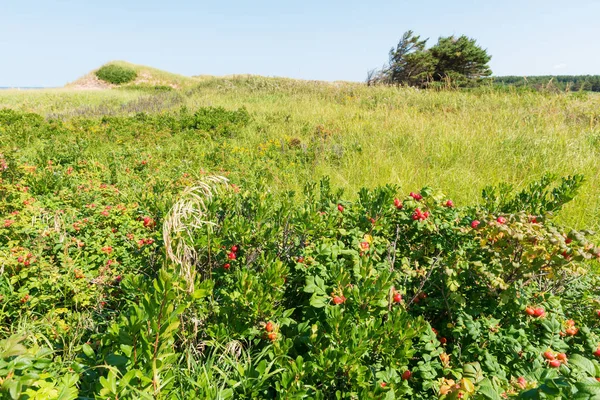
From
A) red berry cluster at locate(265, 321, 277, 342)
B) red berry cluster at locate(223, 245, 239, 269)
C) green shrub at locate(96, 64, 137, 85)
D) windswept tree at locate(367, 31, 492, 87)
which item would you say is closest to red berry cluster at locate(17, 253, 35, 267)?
red berry cluster at locate(223, 245, 239, 269)

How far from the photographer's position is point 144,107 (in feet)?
43.0

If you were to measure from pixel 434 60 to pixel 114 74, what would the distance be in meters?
32.0

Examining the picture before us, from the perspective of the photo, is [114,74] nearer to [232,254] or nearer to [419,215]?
[232,254]

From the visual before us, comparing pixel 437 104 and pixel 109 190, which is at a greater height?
pixel 437 104

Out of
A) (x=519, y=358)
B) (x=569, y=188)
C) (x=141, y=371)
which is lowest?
(x=519, y=358)

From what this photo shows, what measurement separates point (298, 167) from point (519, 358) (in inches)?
160

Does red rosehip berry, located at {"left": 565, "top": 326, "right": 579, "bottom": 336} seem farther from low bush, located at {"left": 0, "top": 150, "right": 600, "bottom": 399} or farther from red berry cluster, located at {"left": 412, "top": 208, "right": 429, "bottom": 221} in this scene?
red berry cluster, located at {"left": 412, "top": 208, "right": 429, "bottom": 221}

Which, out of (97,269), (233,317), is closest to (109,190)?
(97,269)

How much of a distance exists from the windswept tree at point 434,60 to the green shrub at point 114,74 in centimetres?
2838

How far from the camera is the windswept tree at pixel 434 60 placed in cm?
1861

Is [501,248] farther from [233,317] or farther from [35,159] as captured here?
[35,159]

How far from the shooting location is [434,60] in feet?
61.7

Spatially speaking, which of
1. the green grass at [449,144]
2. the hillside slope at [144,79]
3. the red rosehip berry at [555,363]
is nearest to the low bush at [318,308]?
the red rosehip berry at [555,363]

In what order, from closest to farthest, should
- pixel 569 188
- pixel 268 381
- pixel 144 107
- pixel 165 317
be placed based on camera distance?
pixel 165 317 → pixel 268 381 → pixel 569 188 → pixel 144 107
